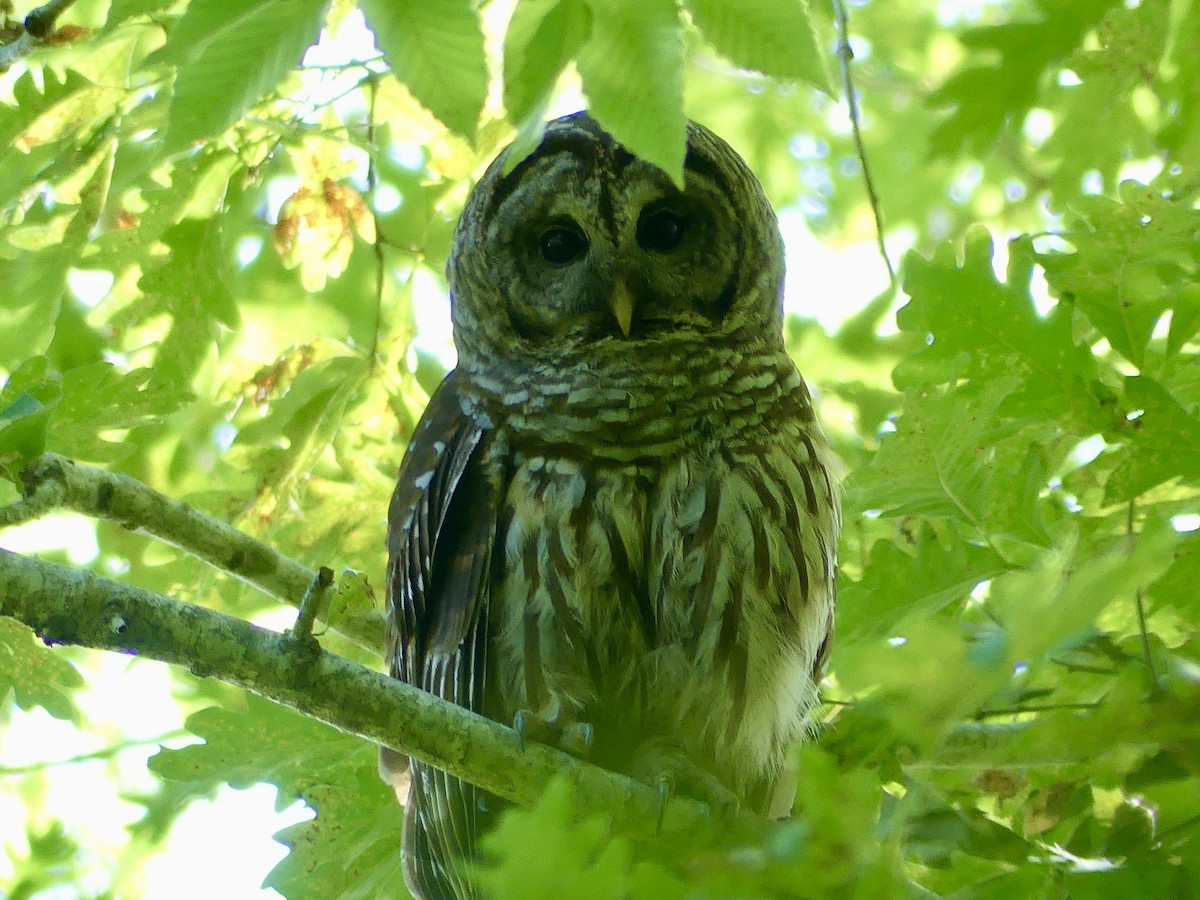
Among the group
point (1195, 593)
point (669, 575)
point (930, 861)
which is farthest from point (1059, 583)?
point (669, 575)

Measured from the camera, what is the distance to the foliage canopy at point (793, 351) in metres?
1.30

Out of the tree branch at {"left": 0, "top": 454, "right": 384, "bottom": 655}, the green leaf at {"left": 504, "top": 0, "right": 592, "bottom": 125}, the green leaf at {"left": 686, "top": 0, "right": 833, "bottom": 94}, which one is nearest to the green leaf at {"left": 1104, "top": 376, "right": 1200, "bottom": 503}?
the green leaf at {"left": 686, "top": 0, "right": 833, "bottom": 94}

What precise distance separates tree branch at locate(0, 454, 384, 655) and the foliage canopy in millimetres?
131

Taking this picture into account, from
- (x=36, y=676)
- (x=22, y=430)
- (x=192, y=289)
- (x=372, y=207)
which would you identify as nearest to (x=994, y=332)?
(x=22, y=430)

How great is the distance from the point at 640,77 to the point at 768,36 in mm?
203

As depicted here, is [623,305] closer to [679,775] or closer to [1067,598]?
[679,775]

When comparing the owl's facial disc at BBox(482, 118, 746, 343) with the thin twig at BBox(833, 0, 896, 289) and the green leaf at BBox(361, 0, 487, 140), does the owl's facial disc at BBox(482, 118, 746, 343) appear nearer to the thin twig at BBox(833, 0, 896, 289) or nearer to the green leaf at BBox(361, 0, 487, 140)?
the thin twig at BBox(833, 0, 896, 289)

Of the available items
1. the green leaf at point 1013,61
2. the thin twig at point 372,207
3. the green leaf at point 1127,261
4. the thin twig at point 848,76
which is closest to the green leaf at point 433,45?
the green leaf at point 1013,61

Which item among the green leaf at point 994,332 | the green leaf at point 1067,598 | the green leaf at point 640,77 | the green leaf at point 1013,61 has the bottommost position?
the green leaf at point 1067,598

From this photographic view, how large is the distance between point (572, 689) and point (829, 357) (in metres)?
2.32

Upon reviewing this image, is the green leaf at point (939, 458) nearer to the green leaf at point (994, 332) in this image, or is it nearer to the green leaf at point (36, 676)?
the green leaf at point (994, 332)

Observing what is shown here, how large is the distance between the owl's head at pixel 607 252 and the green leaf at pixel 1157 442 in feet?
4.54

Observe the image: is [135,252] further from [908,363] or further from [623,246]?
[908,363]

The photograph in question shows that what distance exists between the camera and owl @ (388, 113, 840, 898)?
2.89 m
